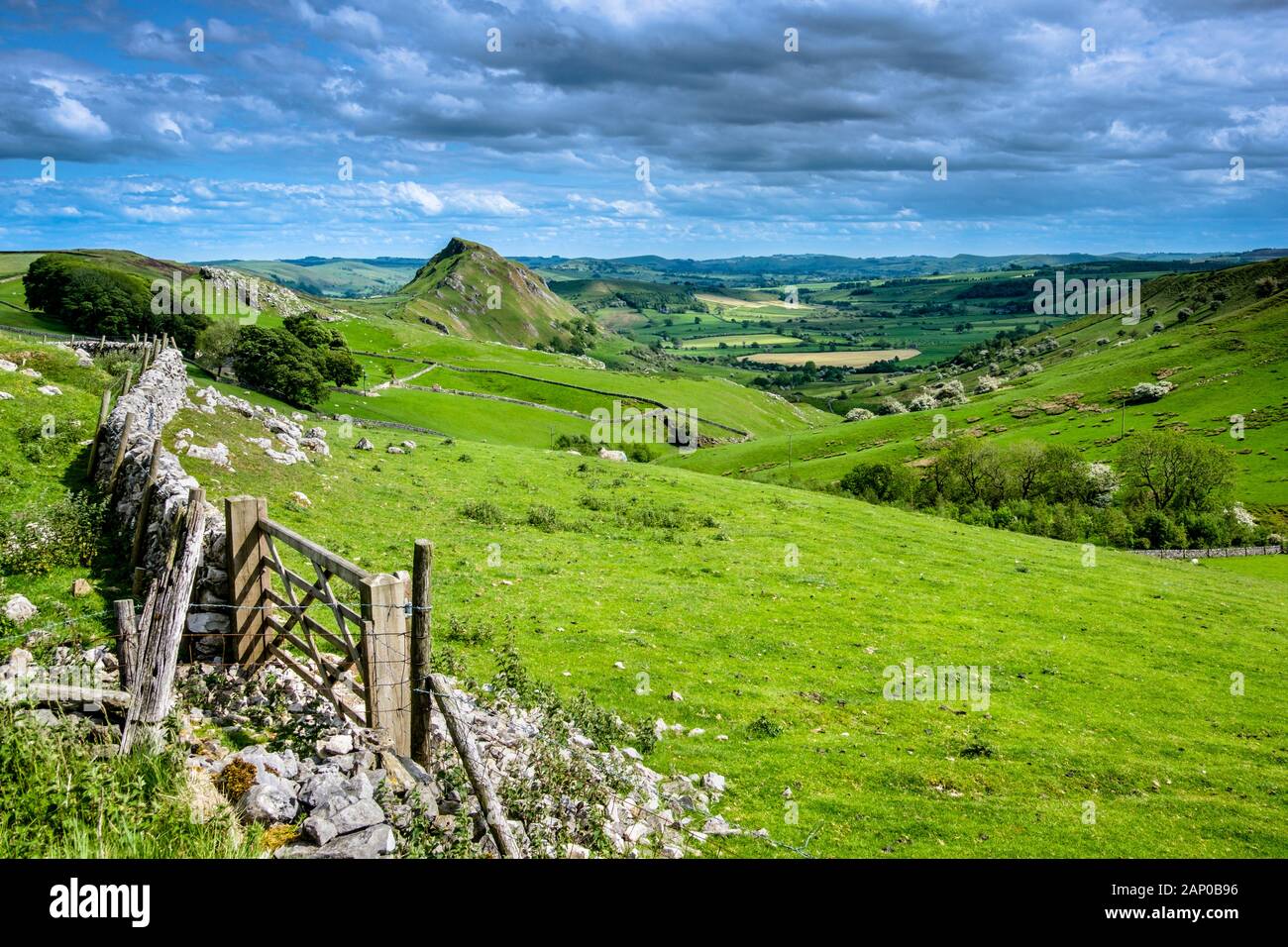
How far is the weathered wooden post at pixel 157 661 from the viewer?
9.60 meters

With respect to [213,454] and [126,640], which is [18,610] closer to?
[126,640]

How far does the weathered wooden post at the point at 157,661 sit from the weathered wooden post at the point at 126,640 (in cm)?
9

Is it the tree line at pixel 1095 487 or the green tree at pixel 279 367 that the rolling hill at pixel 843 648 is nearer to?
the tree line at pixel 1095 487

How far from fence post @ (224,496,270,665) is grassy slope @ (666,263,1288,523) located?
263ft

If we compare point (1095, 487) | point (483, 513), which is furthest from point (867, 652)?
point (1095, 487)

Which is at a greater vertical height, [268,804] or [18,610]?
[18,610]

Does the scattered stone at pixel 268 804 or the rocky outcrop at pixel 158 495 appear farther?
the rocky outcrop at pixel 158 495

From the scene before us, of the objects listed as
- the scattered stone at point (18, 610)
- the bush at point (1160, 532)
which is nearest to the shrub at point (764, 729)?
the scattered stone at point (18, 610)

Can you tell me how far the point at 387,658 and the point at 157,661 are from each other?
2.96 m

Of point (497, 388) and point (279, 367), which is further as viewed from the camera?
point (497, 388)

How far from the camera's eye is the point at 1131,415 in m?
133

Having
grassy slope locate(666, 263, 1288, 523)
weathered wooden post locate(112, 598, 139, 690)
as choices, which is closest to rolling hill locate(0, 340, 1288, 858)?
weathered wooden post locate(112, 598, 139, 690)
